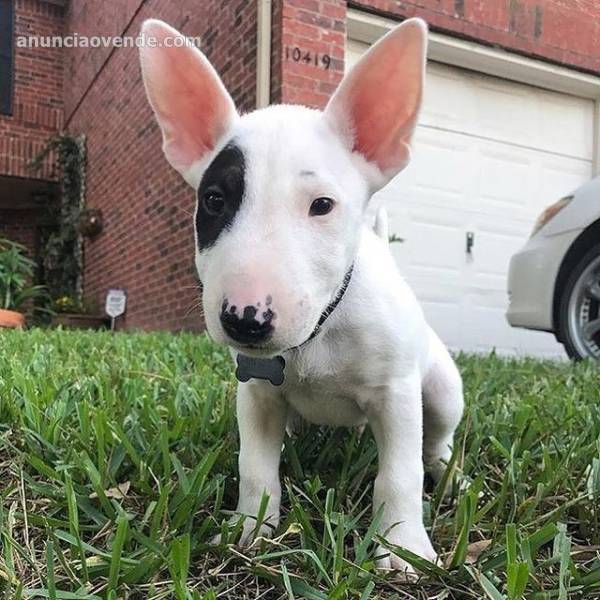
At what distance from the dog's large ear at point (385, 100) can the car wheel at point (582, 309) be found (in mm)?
3571

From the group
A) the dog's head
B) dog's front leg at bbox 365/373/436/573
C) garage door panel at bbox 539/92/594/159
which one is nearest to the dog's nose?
the dog's head

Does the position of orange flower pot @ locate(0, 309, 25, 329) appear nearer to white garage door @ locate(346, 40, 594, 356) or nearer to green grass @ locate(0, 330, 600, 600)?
white garage door @ locate(346, 40, 594, 356)

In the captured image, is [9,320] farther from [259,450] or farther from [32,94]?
[32,94]

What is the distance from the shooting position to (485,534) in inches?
58.1

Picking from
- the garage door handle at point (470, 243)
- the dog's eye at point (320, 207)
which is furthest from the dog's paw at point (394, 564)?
the garage door handle at point (470, 243)

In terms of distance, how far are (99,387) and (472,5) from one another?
5946mm

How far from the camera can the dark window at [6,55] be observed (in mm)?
11812

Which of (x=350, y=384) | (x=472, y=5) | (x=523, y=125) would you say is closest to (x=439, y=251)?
(x=523, y=125)

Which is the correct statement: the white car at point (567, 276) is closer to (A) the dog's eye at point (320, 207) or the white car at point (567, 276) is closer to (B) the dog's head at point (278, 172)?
(B) the dog's head at point (278, 172)

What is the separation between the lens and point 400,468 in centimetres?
147

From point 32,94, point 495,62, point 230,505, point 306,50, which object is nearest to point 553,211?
point 306,50

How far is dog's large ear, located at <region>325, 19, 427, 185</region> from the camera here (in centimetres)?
149

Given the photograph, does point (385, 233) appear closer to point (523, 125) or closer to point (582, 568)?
point (582, 568)

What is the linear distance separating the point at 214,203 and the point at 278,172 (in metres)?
0.15
